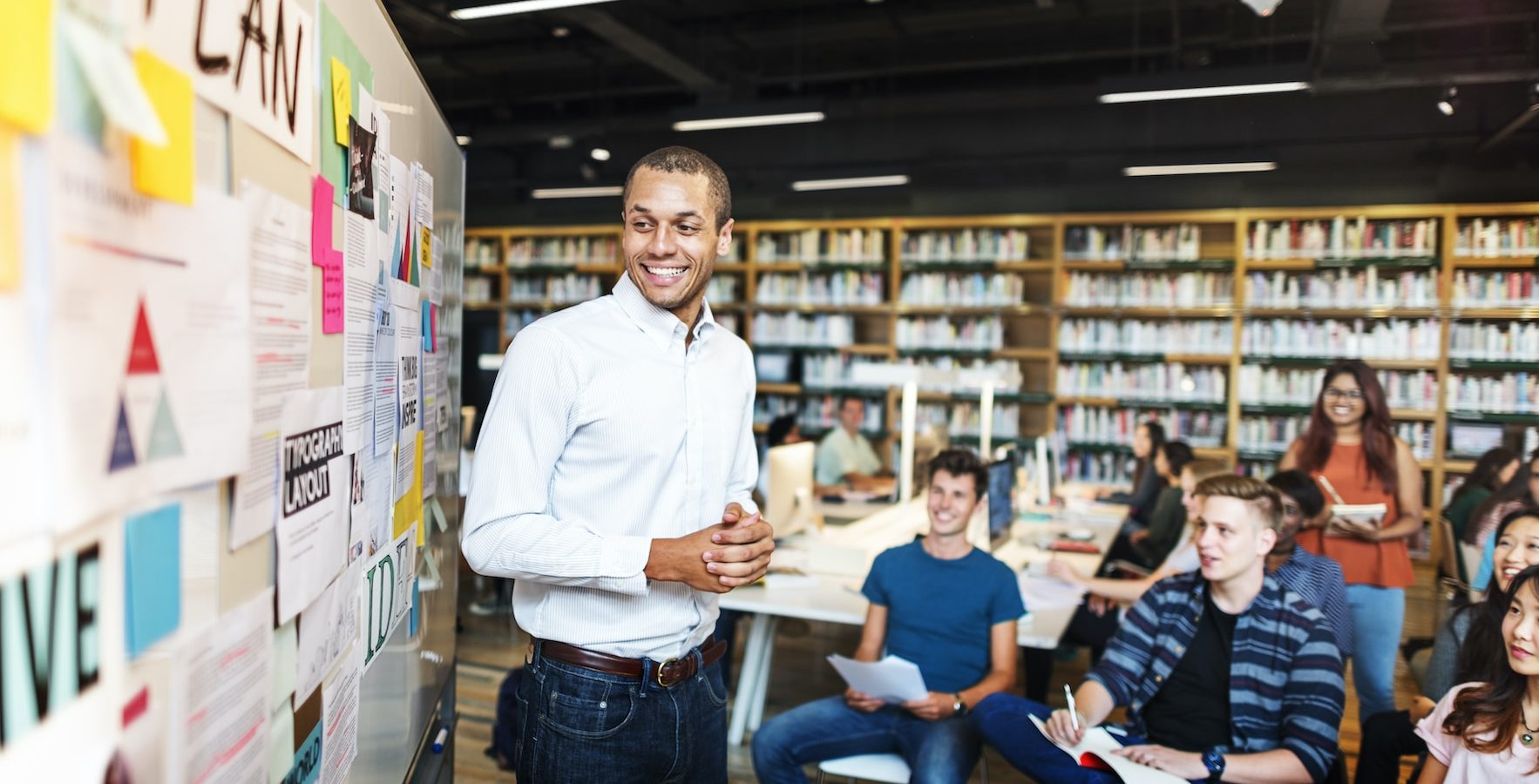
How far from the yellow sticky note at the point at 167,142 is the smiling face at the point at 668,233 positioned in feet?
2.78

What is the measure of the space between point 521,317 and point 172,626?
10.3 m

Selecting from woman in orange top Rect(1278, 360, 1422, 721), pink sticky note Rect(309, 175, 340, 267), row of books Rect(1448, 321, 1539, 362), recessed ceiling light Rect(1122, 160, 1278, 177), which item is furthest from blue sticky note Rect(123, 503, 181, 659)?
row of books Rect(1448, 321, 1539, 362)

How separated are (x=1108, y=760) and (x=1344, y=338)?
6.87 meters

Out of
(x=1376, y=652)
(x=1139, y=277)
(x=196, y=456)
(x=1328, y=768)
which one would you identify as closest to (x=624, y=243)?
(x=196, y=456)

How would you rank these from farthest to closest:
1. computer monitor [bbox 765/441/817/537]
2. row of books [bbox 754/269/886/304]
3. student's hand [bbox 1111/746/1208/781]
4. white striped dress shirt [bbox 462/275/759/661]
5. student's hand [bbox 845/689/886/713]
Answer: row of books [bbox 754/269/886/304], computer monitor [bbox 765/441/817/537], student's hand [bbox 845/689/886/713], student's hand [bbox 1111/746/1208/781], white striped dress shirt [bbox 462/275/759/661]

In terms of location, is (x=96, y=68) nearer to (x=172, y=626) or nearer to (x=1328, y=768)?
(x=172, y=626)

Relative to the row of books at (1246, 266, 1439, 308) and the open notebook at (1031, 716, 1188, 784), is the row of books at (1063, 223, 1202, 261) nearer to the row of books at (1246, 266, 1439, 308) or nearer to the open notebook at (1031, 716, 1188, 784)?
the row of books at (1246, 266, 1439, 308)

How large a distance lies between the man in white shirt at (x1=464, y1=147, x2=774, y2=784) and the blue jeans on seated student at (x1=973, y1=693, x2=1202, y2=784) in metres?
1.05

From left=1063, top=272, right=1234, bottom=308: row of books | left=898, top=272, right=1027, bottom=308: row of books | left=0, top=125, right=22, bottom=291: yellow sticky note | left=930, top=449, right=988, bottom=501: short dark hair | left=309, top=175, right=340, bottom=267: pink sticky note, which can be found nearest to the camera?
left=0, top=125, right=22, bottom=291: yellow sticky note

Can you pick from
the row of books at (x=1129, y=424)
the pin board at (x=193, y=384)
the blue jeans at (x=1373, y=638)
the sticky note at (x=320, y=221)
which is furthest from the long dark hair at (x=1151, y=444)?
the sticky note at (x=320, y=221)

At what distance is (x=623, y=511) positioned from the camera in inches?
62.7

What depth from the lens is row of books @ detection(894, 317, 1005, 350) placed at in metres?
Answer: 8.77

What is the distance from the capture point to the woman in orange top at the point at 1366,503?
3.61 metres

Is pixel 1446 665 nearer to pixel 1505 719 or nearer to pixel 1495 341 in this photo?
pixel 1505 719
